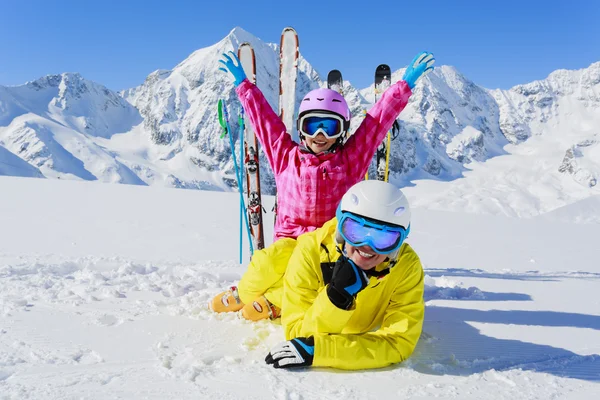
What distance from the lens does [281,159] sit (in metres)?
3.72

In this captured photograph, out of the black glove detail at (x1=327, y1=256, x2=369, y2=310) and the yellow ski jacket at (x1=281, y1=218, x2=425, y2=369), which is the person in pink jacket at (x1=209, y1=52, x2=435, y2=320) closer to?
the yellow ski jacket at (x1=281, y1=218, x2=425, y2=369)

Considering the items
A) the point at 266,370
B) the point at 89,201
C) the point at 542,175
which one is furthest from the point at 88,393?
the point at 542,175

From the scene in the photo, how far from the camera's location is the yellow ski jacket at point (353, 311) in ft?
7.80

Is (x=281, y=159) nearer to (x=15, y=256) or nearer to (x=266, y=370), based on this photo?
(x=266, y=370)

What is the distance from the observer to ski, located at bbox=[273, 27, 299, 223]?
651 centimetres

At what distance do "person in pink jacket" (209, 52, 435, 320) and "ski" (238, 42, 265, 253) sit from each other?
238cm

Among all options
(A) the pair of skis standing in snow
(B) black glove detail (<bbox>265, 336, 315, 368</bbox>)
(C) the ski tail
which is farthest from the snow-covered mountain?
(B) black glove detail (<bbox>265, 336, 315, 368</bbox>)

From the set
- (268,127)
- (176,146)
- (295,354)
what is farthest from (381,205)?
(176,146)

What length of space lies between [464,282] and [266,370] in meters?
3.54

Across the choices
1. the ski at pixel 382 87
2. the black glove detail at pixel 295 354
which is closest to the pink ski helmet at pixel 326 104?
the black glove detail at pixel 295 354

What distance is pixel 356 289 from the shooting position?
219cm

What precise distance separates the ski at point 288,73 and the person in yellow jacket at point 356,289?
4082 mm

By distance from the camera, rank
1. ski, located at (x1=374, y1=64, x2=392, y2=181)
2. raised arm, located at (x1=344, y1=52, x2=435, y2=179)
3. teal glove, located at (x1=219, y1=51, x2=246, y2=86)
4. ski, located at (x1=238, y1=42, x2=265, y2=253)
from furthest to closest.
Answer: ski, located at (x1=374, y1=64, x2=392, y2=181) → ski, located at (x1=238, y1=42, x2=265, y2=253) → teal glove, located at (x1=219, y1=51, x2=246, y2=86) → raised arm, located at (x1=344, y1=52, x2=435, y2=179)

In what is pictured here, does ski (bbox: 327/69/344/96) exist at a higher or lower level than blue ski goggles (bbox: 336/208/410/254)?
higher
